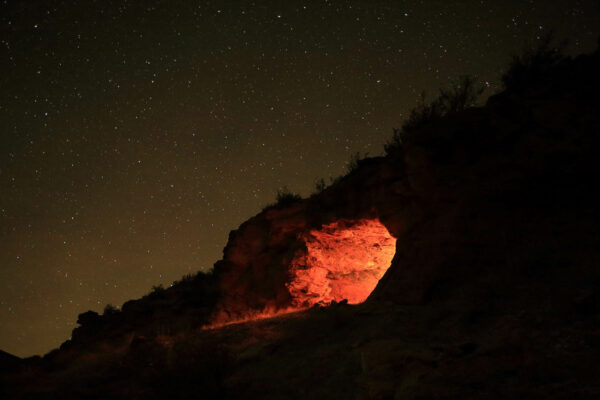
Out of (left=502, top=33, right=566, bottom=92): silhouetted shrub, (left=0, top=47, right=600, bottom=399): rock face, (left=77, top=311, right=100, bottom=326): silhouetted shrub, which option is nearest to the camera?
(left=0, top=47, right=600, bottom=399): rock face

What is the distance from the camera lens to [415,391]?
397cm

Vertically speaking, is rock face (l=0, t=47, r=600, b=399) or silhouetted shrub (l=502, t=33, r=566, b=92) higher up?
silhouetted shrub (l=502, t=33, r=566, b=92)

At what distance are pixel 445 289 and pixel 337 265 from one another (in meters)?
6.35

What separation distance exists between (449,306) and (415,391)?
3018 millimetres

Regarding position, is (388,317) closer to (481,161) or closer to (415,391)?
(415,391)

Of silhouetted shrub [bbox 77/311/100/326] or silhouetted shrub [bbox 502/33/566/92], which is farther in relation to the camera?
silhouetted shrub [bbox 77/311/100/326]

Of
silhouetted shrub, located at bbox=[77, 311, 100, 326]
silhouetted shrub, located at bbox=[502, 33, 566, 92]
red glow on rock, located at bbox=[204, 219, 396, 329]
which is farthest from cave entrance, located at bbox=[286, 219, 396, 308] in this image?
silhouetted shrub, located at bbox=[77, 311, 100, 326]

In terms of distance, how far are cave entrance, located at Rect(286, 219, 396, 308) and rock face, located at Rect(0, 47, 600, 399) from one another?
0.07 m

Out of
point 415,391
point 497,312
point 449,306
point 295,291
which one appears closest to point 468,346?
point 415,391

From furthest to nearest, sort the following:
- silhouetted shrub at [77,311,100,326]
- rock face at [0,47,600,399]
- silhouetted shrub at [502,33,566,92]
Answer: silhouetted shrub at [77,311,100,326]
silhouetted shrub at [502,33,566,92]
rock face at [0,47,600,399]

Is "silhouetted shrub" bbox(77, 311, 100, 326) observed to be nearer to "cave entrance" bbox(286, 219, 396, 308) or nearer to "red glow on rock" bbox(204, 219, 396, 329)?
"red glow on rock" bbox(204, 219, 396, 329)

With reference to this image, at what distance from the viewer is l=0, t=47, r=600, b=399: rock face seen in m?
4.41

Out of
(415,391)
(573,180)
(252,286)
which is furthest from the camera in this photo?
(252,286)

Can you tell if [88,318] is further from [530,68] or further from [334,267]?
[530,68]
